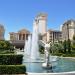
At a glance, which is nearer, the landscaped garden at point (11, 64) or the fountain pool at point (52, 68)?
the landscaped garden at point (11, 64)

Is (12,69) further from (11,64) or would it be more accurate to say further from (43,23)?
(43,23)

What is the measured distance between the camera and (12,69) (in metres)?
14.3

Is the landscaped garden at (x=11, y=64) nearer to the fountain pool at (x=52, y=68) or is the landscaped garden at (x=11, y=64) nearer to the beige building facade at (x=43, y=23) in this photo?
the fountain pool at (x=52, y=68)

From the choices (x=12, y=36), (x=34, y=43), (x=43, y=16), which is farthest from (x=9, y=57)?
(x=43, y=16)

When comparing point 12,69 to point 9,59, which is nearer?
point 12,69

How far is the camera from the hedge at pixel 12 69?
14.3 m

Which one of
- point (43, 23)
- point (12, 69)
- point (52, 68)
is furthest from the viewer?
point (43, 23)

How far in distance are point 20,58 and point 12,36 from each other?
498 feet

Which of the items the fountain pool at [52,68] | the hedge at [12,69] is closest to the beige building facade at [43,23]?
the fountain pool at [52,68]

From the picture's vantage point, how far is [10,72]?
1431cm

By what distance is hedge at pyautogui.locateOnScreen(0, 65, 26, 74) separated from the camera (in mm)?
14258

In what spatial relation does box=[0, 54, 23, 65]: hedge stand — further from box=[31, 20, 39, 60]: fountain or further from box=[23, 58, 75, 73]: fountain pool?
box=[31, 20, 39, 60]: fountain

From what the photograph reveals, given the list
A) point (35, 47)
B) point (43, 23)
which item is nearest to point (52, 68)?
point (35, 47)

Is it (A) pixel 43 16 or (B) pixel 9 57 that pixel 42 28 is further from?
(B) pixel 9 57
